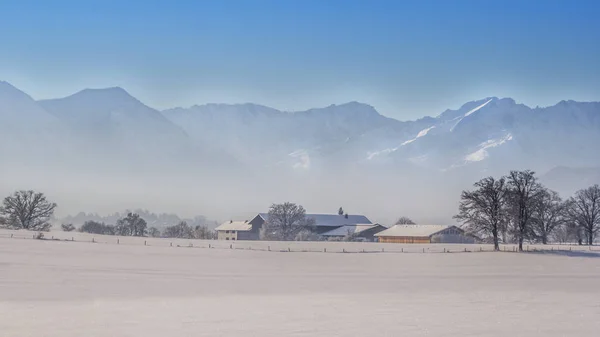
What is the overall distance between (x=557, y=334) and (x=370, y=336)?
6474 mm

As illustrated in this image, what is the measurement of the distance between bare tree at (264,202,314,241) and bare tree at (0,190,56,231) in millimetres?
47498

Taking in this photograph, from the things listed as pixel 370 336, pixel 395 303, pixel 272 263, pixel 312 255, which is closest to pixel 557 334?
pixel 370 336

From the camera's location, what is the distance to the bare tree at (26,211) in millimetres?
106125

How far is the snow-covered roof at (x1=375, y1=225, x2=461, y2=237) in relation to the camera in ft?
418

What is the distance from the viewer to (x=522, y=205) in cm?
8625

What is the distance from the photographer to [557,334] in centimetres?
2238

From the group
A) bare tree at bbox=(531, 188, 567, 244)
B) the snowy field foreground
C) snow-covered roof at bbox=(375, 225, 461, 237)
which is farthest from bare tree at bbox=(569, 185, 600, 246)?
the snowy field foreground

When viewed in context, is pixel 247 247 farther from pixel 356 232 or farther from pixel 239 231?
pixel 239 231

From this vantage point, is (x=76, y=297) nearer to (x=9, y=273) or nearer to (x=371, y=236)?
(x=9, y=273)

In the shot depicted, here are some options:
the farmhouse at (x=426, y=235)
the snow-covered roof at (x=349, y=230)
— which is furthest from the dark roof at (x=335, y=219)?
the farmhouse at (x=426, y=235)

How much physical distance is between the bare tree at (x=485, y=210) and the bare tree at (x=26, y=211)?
214ft

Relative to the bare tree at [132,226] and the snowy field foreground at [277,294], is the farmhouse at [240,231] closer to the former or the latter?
the bare tree at [132,226]

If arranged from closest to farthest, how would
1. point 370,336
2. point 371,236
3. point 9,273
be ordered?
point 370,336 < point 9,273 < point 371,236

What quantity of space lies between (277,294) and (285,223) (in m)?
102
